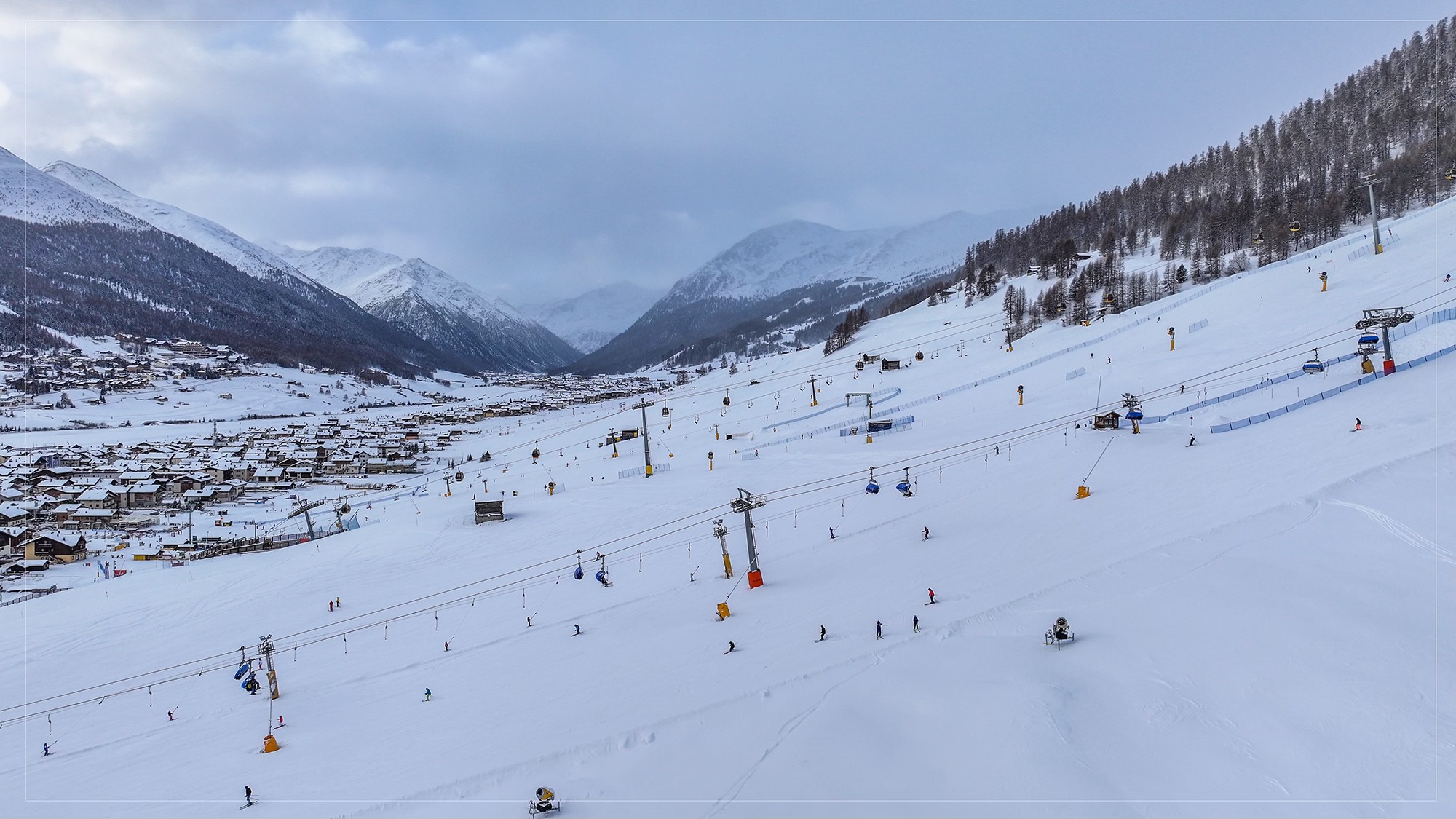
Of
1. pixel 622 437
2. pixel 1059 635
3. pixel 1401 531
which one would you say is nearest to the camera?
pixel 1059 635

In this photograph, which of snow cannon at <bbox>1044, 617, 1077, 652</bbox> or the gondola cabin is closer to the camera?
snow cannon at <bbox>1044, 617, 1077, 652</bbox>

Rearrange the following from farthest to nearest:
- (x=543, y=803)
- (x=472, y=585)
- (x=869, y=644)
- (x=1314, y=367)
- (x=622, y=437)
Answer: (x=622, y=437), (x=1314, y=367), (x=472, y=585), (x=869, y=644), (x=543, y=803)

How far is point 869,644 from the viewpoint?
16953 millimetres

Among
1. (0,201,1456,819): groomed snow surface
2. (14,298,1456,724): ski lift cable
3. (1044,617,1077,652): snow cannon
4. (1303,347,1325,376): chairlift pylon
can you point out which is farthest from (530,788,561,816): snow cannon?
(1303,347,1325,376): chairlift pylon

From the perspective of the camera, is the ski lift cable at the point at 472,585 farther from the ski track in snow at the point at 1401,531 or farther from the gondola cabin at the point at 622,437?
the gondola cabin at the point at 622,437

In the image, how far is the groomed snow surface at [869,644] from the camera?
12.0 m

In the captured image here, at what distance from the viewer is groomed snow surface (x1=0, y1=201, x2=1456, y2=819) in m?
12.0

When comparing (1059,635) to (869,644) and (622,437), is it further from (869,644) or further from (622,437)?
(622,437)

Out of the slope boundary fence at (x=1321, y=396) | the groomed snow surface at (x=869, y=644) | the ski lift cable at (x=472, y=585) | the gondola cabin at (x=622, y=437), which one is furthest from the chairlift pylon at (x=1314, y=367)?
the gondola cabin at (x=622, y=437)

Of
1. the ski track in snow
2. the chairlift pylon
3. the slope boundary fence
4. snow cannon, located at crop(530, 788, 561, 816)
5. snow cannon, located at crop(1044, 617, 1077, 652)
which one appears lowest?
snow cannon, located at crop(530, 788, 561, 816)

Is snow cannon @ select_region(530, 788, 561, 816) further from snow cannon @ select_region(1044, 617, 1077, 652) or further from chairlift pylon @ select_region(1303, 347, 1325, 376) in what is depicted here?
chairlift pylon @ select_region(1303, 347, 1325, 376)

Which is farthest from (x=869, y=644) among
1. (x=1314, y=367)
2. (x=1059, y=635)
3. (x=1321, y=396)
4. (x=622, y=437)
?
(x=622, y=437)

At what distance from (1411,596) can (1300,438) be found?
42.2 ft

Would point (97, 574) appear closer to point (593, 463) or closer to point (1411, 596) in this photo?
point (593, 463)
